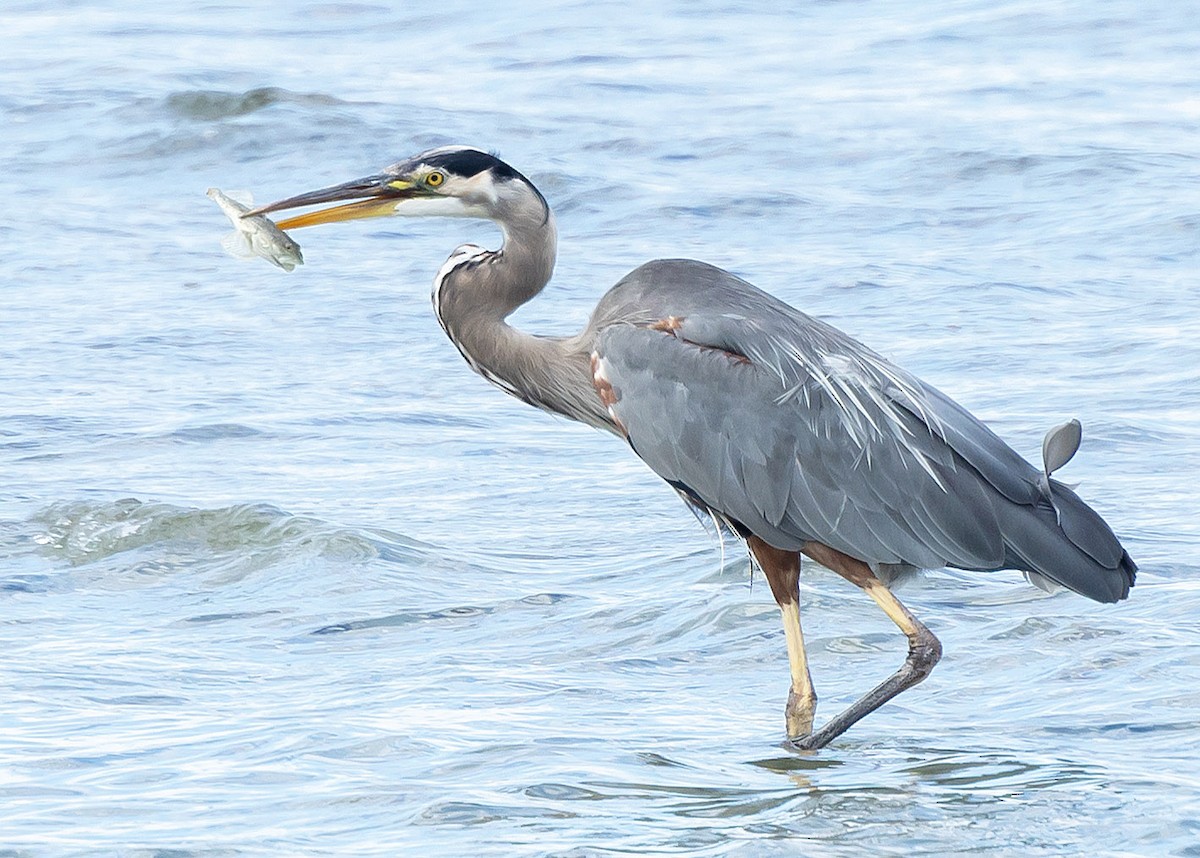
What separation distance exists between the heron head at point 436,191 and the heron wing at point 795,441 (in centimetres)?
73

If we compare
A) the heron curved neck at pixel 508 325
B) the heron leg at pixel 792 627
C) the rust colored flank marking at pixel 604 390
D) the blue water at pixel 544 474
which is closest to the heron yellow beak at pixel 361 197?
the heron curved neck at pixel 508 325

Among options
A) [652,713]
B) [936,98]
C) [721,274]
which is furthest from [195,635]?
[936,98]

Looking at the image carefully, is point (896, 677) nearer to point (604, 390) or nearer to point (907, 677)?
point (907, 677)

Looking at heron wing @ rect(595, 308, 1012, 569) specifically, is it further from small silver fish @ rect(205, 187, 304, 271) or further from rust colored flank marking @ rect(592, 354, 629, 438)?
small silver fish @ rect(205, 187, 304, 271)

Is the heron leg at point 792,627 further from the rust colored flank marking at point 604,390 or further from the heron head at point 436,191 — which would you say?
the heron head at point 436,191

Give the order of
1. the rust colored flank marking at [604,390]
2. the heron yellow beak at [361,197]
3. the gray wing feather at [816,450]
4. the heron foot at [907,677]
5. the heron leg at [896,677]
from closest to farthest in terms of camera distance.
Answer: the heron leg at [896,677] < the heron foot at [907,677] < the gray wing feather at [816,450] < the rust colored flank marking at [604,390] < the heron yellow beak at [361,197]

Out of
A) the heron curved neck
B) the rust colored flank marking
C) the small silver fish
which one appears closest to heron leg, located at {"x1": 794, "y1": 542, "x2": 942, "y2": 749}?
the rust colored flank marking

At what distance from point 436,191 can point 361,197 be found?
240mm

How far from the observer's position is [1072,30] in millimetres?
18938

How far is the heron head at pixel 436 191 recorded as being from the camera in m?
6.30

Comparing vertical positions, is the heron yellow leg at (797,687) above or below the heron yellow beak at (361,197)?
below

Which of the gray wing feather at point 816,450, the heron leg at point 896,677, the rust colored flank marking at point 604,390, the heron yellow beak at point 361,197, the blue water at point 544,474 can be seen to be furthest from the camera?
the heron yellow beak at point 361,197

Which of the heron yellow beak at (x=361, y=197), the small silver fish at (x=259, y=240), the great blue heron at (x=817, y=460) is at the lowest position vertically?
the great blue heron at (x=817, y=460)

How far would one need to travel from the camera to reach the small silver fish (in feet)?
20.7
